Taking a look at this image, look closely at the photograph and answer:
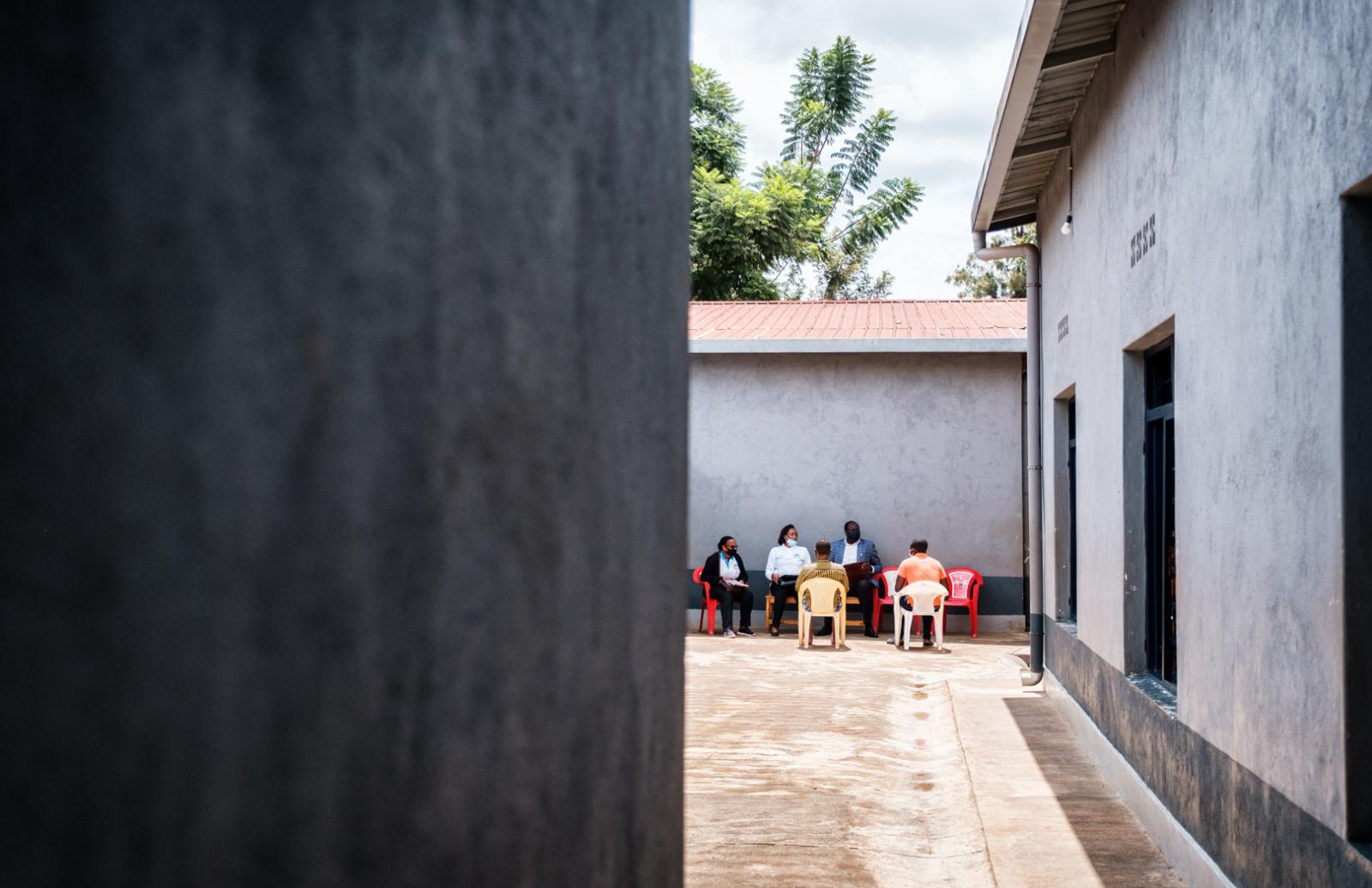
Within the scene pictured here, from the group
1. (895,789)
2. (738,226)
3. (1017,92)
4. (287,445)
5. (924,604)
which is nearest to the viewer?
(287,445)

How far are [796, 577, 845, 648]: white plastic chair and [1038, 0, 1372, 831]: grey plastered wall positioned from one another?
24.3 ft

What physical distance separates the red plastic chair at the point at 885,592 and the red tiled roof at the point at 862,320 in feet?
9.91

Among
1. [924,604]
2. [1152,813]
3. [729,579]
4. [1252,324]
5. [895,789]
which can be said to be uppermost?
[1252,324]

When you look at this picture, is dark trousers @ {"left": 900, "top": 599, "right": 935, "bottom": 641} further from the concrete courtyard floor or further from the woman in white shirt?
the concrete courtyard floor

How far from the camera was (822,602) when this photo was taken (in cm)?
1402

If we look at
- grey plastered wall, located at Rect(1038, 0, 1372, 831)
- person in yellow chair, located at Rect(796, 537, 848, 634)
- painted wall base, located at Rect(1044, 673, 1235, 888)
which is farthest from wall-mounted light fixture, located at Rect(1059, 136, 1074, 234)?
person in yellow chair, located at Rect(796, 537, 848, 634)

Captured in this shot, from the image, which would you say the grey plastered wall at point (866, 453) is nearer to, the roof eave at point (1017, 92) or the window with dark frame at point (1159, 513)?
the roof eave at point (1017, 92)

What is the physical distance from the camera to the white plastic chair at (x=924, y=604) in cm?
1392

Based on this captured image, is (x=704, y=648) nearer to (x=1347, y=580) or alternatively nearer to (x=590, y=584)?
(x=1347, y=580)

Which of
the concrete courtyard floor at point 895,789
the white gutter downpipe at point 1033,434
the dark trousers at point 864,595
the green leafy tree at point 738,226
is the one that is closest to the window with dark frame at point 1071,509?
the white gutter downpipe at point 1033,434

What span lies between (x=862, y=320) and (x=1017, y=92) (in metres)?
10.9

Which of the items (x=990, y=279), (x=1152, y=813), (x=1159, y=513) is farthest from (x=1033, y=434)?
(x=990, y=279)

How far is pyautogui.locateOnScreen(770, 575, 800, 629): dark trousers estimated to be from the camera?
→ 1530 cm

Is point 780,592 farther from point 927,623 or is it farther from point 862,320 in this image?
point 862,320
